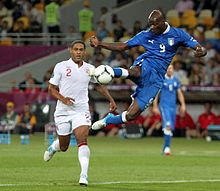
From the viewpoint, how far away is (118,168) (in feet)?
65.9

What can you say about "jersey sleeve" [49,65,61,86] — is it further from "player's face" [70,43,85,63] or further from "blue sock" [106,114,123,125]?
"blue sock" [106,114,123,125]

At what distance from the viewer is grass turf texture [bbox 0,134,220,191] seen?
16312mm

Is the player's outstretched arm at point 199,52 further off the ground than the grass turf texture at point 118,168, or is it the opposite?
the player's outstretched arm at point 199,52

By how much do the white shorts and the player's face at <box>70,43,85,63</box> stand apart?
968mm

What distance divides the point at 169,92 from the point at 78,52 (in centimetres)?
915

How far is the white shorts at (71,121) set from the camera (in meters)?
16.9

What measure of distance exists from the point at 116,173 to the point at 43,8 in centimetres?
2309

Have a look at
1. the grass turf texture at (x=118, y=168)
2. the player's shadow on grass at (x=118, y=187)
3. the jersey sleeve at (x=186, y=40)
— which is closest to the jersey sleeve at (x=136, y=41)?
the jersey sleeve at (x=186, y=40)

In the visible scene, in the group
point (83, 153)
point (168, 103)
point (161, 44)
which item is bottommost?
point (168, 103)

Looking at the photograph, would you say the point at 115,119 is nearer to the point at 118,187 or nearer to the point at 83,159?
the point at 83,159

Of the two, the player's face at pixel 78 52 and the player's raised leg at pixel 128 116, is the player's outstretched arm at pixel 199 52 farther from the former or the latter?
the player's face at pixel 78 52

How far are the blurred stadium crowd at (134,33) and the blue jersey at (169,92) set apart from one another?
21.9ft

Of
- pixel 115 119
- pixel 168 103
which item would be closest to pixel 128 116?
pixel 115 119

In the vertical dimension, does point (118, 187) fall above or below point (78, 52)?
below
